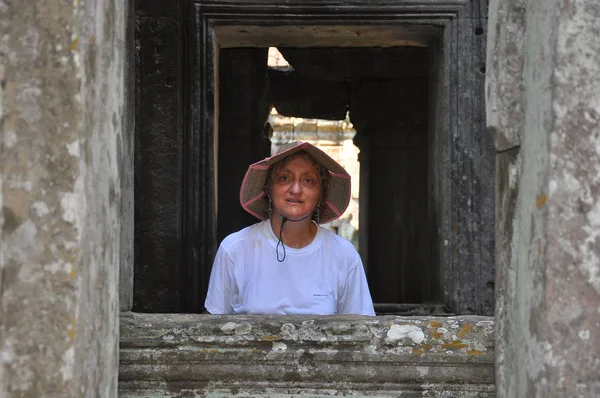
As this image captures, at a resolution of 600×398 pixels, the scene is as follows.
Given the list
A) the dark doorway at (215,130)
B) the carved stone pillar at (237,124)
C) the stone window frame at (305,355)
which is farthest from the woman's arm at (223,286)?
the carved stone pillar at (237,124)

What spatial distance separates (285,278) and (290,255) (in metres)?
0.11

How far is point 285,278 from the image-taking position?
12.6ft

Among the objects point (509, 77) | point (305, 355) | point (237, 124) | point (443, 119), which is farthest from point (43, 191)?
point (237, 124)

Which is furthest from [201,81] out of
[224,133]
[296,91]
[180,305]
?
[296,91]

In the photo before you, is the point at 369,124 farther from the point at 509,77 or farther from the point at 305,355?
the point at 509,77

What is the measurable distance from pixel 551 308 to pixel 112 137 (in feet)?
4.11

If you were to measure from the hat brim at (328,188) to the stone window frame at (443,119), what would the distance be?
78 centimetres

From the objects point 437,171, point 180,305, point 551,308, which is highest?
point 437,171

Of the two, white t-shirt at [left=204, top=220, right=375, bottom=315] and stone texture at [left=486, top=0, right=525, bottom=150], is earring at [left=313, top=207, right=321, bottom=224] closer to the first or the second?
white t-shirt at [left=204, top=220, right=375, bottom=315]

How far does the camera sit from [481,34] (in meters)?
4.84

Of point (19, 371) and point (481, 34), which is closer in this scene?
point (19, 371)

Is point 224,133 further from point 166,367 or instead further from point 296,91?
point 166,367

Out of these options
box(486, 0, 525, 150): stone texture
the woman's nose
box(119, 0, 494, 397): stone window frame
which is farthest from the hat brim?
box(486, 0, 525, 150): stone texture

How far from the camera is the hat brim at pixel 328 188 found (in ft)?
13.3
